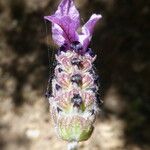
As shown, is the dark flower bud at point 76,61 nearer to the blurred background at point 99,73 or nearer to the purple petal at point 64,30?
the purple petal at point 64,30

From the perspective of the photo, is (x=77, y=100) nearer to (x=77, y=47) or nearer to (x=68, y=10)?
(x=77, y=47)

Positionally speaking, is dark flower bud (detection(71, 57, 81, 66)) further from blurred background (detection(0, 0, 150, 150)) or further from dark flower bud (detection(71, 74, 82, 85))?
blurred background (detection(0, 0, 150, 150))

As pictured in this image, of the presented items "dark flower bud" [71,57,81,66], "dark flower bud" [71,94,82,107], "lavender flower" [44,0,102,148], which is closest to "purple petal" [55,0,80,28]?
"lavender flower" [44,0,102,148]

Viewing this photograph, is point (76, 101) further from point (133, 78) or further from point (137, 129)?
point (133, 78)

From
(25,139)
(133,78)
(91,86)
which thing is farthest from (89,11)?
(91,86)

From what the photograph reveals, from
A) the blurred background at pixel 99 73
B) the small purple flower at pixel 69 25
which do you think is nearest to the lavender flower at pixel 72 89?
the small purple flower at pixel 69 25

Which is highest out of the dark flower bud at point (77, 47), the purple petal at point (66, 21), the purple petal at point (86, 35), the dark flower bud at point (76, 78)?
the purple petal at point (66, 21)

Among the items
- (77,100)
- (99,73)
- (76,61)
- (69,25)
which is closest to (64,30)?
(69,25)
